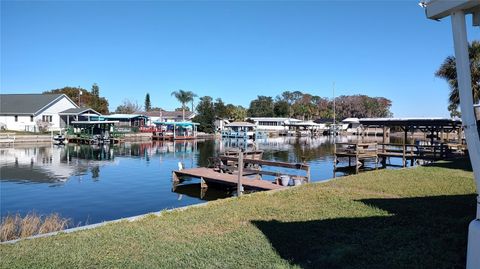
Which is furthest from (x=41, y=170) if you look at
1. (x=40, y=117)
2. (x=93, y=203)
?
(x=40, y=117)

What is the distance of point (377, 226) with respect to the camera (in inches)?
313

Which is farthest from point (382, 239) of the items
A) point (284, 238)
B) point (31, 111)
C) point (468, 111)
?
point (31, 111)

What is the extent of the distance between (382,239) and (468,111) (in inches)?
125

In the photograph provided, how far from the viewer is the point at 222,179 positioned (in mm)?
20891

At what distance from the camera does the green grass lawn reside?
6.18 m

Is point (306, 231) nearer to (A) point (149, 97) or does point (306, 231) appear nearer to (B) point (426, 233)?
(B) point (426, 233)

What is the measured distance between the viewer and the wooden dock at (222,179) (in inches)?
741

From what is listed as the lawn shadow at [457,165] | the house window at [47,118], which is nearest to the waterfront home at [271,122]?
the house window at [47,118]

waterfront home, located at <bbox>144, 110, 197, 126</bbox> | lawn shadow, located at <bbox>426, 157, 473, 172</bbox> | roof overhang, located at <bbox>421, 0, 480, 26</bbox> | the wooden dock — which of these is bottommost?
the wooden dock

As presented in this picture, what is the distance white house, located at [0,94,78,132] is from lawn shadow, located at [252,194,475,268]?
65623 mm

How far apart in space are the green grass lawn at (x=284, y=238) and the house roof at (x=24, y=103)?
64.7 metres

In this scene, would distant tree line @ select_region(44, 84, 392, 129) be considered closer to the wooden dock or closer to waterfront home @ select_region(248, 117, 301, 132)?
waterfront home @ select_region(248, 117, 301, 132)

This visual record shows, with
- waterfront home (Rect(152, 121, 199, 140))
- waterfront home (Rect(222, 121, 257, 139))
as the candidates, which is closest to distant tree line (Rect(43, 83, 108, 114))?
waterfront home (Rect(152, 121, 199, 140))

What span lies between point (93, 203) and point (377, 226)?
13437 millimetres
